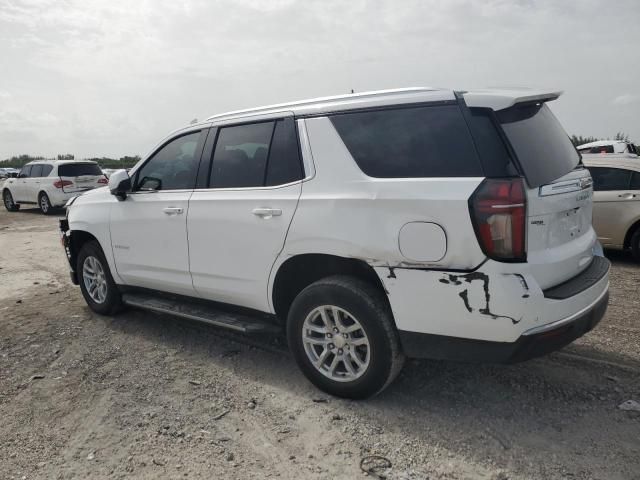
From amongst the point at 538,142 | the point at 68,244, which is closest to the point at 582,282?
the point at 538,142

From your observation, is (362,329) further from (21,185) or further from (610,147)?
(21,185)

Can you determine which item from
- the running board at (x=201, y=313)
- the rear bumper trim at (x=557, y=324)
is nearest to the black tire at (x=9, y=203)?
the running board at (x=201, y=313)

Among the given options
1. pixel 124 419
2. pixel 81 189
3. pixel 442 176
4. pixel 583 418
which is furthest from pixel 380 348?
pixel 81 189

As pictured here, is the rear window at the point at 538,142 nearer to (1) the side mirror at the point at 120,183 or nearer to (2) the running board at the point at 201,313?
(2) the running board at the point at 201,313

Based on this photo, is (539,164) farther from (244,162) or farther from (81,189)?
(81,189)

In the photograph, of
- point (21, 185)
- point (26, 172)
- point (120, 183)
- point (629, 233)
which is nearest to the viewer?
point (120, 183)

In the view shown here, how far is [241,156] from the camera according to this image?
4.08 meters

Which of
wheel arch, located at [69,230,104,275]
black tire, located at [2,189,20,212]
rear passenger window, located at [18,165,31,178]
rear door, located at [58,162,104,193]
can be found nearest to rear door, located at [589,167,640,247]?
wheel arch, located at [69,230,104,275]

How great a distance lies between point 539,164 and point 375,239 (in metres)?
1.03

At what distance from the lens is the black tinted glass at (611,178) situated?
7.66m

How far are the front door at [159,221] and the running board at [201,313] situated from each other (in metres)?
0.12

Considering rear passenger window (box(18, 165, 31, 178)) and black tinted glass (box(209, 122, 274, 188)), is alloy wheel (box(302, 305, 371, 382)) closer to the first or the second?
black tinted glass (box(209, 122, 274, 188))

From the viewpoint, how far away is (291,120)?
12.4ft

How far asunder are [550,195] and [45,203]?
17.2 m
